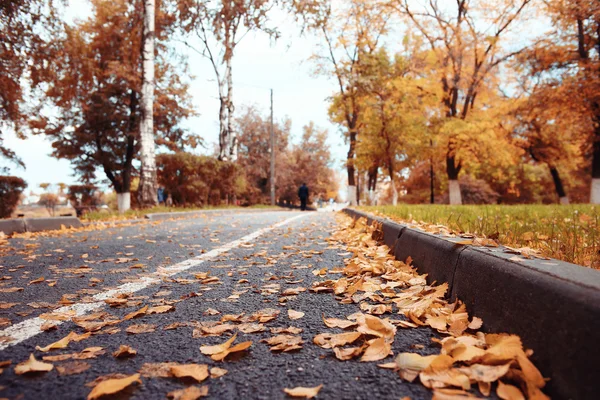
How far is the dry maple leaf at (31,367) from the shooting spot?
4.79 ft

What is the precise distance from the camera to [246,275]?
132 inches

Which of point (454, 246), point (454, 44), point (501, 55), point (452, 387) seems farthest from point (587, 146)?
point (452, 387)

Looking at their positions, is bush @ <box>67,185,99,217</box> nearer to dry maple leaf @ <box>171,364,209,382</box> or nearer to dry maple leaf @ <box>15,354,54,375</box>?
dry maple leaf @ <box>15,354,54,375</box>

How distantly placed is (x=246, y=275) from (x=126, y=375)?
75.1 inches

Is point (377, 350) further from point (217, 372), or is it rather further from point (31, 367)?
point (31, 367)

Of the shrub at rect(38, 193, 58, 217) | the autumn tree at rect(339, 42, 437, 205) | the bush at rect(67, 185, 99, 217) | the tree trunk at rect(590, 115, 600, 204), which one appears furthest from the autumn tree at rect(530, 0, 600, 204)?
the shrub at rect(38, 193, 58, 217)

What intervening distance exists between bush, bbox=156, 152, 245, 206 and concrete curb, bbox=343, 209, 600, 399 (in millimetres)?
13410

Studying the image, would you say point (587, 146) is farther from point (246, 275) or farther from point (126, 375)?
point (126, 375)

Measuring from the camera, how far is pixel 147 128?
1285cm

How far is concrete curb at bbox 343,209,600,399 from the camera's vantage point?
1.13 m

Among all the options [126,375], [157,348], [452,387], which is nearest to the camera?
[452,387]

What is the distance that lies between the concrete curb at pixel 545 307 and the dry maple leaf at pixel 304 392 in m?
0.79

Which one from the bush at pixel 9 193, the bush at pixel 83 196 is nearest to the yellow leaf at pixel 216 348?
the bush at pixel 9 193

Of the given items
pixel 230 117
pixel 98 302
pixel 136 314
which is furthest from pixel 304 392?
pixel 230 117
